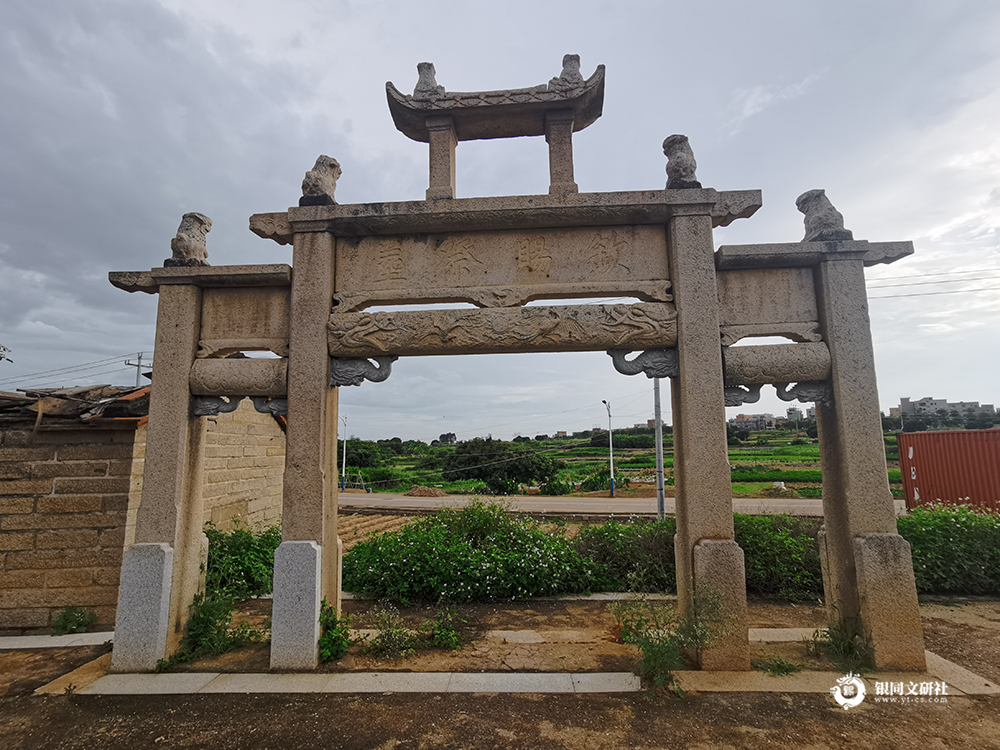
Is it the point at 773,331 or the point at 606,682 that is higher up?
the point at 773,331

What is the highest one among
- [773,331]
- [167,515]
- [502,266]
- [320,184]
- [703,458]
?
[320,184]

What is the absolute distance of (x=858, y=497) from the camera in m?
4.05

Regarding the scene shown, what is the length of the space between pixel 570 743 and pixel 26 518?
5.89 m

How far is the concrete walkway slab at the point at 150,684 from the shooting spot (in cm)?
370

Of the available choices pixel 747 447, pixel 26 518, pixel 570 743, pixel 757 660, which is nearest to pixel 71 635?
pixel 26 518

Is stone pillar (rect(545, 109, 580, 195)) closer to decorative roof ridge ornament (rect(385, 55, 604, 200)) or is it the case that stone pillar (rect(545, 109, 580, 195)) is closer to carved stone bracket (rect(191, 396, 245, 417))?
decorative roof ridge ornament (rect(385, 55, 604, 200))

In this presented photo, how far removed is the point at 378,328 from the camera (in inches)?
177

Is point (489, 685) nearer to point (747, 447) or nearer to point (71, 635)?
point (71, 635)

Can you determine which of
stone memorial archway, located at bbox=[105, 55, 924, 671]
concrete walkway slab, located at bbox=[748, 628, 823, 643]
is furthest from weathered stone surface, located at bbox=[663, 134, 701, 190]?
concrete walkway slab, located at bbox=[748, 628, 823, 643]

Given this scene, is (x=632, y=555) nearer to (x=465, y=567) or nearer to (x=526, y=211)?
(x=465, y=567)

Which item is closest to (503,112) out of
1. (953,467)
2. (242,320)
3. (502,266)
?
(502,266)

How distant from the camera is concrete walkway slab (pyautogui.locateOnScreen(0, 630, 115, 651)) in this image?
15.3 ft

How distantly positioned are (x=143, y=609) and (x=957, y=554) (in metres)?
8.88

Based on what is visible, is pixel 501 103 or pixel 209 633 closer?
pixel 209 633
